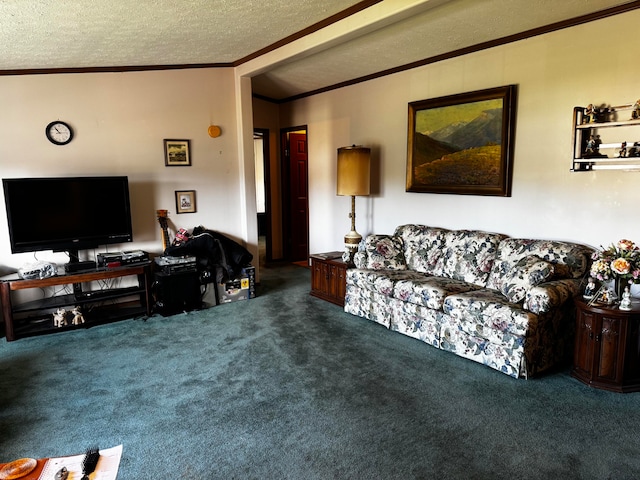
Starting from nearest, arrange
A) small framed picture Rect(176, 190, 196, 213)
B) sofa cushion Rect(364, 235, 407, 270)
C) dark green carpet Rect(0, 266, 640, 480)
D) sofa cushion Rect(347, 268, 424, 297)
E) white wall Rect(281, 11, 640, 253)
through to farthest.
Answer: dark green carpet Rect(0, 266, 640, 480)
white wall Rect(281, 11, 640, 253)
sofa cushion Rect(347, 268, 424, 297)
sofa cushion Rect(364, 235, 407, 270)
small framed picture Rect(176, 190, 196, 213)

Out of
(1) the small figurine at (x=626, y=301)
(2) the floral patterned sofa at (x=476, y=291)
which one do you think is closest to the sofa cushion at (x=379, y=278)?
(2) the floral patterned sofa at (x=476, y=291)

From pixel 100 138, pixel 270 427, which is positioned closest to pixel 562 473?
pixel 270 427

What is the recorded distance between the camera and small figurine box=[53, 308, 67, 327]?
4133 mm

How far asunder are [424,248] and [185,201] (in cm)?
284

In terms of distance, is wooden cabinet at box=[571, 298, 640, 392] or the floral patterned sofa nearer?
wooden cabinet at box=[571, 298, 640, 392]

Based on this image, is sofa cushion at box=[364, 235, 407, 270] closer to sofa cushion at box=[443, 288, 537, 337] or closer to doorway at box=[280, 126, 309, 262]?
sofa cushion at box=[443, 288, 537, 337]

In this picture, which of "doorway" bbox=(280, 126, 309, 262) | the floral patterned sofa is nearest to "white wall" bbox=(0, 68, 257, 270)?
"doorway" bbox=(280, 126, 309, 262)

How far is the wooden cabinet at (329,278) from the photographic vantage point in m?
4.71

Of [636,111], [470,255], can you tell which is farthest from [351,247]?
[636,111]

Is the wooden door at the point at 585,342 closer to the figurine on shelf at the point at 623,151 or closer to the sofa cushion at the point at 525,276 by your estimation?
the sofa cushion at the point at 525,276

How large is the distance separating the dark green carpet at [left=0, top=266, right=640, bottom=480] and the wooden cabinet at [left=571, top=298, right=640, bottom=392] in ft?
0.33

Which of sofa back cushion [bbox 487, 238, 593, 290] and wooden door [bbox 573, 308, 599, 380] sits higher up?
sofa back cushion [bbox 487, 238, 593, 290]

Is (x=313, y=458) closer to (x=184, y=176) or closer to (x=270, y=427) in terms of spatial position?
(x=270, y=427)

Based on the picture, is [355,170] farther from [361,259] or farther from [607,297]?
[607,297]
